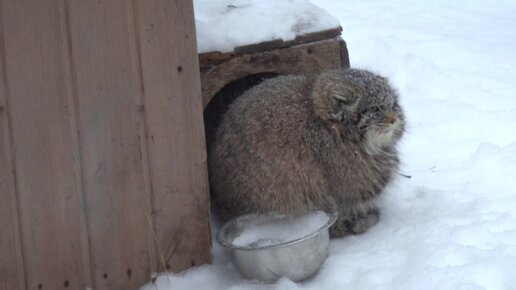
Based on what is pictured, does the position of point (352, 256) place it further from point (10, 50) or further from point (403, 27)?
point (403, 27)

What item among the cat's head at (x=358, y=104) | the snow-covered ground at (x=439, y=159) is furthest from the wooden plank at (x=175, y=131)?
the cat's head at (x=358, y=104)

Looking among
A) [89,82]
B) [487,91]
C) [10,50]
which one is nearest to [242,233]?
[89,82]

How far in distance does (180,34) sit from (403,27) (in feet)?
11.1

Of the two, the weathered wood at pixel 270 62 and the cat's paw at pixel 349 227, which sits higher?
the weathered wood at pixel 270 62

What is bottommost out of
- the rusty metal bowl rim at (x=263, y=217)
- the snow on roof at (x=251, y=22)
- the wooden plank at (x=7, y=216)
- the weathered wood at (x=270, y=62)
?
the rusty metal bowl rim at (x=263, y=217)

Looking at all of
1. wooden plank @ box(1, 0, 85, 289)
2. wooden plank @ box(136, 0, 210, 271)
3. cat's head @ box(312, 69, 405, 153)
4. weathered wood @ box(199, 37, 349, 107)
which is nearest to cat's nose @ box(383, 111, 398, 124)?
cat's head @ box(312, 69, 405, 153)

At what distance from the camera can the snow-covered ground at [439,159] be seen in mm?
3547

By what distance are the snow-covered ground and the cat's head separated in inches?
18.3

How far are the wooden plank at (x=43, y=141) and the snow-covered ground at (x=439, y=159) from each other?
0.49m

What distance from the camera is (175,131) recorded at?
3602mm

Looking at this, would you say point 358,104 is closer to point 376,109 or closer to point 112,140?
point 376,109

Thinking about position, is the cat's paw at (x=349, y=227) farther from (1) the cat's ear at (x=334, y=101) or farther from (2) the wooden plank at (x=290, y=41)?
(2) the wooden plank at (x=290, y=41)

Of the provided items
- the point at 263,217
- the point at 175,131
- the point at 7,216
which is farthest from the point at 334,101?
the point at 7,216

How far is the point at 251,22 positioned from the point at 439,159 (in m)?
1.33
